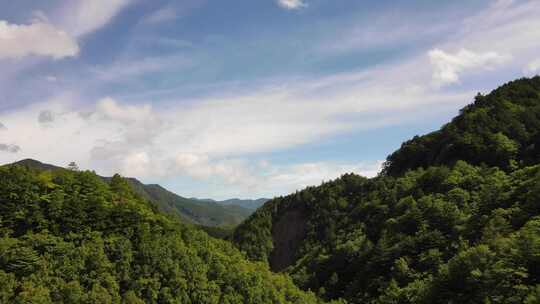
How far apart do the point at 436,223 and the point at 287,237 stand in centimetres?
8984

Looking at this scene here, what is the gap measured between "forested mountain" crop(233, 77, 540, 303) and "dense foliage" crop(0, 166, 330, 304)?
28792mm

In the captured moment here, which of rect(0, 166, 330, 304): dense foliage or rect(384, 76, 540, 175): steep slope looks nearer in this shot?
rect(0, 166, 330, 304): dense foliage

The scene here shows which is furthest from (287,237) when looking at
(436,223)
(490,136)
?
(436,223)

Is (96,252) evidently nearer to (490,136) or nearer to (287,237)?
(490,136)

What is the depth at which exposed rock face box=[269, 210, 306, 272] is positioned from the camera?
17538 cm

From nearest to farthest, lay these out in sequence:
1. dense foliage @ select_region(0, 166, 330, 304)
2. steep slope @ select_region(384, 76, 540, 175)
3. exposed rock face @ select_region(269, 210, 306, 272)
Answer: dense foliage @ select_region(0, 166, 330, 304) < steep slope @ select_region(384, 76, 540, 175) < exposed rock face @ select_region(269, 210, 306, 272)

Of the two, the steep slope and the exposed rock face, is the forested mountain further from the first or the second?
the exposed rock face

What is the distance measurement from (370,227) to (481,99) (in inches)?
2482

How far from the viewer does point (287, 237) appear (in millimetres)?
182875

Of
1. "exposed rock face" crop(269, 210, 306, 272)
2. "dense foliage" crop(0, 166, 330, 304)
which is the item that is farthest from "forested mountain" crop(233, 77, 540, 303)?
"dense foliage" crop(0, 166, 330, 304)

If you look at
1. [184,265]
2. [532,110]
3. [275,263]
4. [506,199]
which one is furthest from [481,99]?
[184,265]

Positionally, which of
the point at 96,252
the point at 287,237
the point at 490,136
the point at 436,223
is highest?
the point at 490,136

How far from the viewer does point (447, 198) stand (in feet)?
348

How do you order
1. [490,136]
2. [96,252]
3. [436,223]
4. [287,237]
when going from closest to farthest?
[96,252]
[436,223]
[490,136]
[287,237]
